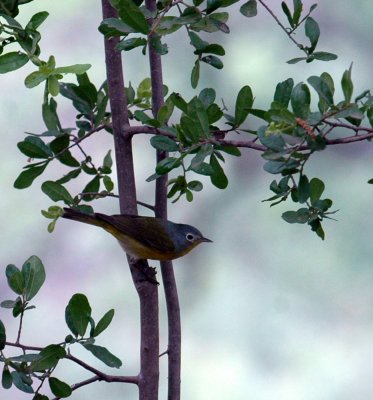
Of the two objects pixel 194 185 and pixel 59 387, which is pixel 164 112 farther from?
pixel 59 387

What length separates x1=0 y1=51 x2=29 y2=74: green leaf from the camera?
0.90m

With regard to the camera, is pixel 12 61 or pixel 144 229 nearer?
pixel 12 61

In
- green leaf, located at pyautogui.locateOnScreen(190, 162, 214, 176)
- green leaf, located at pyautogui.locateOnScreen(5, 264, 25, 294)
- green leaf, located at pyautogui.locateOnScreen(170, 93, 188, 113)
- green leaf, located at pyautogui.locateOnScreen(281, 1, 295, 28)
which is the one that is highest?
green leaf, located at pyautogui.locateOnScreen(281, 1, 295, 28)

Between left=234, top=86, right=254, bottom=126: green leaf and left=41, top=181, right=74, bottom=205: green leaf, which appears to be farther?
left=41, top=181, right=74, bottom=205: green leaf

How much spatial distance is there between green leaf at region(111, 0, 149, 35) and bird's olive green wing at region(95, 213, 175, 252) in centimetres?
31

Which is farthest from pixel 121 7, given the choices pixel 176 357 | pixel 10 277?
pixel 176 357

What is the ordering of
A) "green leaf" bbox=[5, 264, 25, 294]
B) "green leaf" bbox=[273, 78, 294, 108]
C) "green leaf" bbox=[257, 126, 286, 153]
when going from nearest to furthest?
"green leaf" bbox=[257, 126, 286, 153], "green leaf" bbox=[273, 78, 294, 108], "green leaf" bbox=[5, 264, 25, 294]

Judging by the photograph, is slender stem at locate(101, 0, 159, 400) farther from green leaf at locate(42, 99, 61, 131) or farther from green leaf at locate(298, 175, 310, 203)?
green leaf at locate(298, 175, 310, 203)

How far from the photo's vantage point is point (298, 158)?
839 mm

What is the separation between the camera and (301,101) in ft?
2.75

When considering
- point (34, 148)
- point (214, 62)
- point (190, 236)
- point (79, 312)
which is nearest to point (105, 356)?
point (79, 312)

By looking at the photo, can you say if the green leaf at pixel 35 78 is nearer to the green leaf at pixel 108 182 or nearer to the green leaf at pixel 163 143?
the green leaf at pixel 163 143

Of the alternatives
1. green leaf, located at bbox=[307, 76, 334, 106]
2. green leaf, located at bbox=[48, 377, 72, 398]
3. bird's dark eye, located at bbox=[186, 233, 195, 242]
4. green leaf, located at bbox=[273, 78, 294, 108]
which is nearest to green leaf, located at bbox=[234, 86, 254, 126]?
green leaf, located at bbox=[273, 78, 294, 108]

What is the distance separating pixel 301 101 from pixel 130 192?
0.31m
